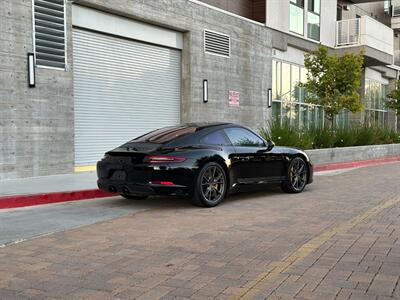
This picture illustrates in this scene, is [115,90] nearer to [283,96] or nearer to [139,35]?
Result: [139,35]

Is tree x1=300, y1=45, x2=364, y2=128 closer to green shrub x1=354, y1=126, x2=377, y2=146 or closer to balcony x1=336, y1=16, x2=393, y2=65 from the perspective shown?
green shrub x1=354, y1=126, x2=377, y2=146

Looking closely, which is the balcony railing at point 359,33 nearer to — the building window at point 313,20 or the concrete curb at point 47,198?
the building window at point 313,20

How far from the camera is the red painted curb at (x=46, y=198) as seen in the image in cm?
870

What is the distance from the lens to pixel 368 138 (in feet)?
68.6

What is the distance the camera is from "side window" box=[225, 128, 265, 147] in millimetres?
9477

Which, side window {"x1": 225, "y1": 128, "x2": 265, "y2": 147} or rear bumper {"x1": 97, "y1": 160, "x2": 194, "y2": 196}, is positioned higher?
side window {"x1": 225, "y1": 128, "x2": 265, "y2": 147}

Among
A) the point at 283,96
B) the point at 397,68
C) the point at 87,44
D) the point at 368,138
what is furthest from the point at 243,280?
the point at 397,68

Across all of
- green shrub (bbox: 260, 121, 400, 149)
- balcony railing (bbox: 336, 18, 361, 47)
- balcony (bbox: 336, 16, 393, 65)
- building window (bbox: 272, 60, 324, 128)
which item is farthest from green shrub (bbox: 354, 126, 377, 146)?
balcony railing (bbox: 336, 18, 361, 47)

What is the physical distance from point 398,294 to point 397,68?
3485cm

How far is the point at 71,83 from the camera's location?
13.1m

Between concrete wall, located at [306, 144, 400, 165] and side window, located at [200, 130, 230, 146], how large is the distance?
7185 mm

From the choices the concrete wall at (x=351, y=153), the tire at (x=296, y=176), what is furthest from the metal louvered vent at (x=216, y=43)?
the tire at (x=296, y=176)

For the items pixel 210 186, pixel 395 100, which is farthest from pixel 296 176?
pixel 395 100

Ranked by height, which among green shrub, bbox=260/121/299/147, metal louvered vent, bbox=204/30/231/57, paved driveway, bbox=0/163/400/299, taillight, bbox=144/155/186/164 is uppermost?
metal louvered vent, bbox=204/30/231/57
